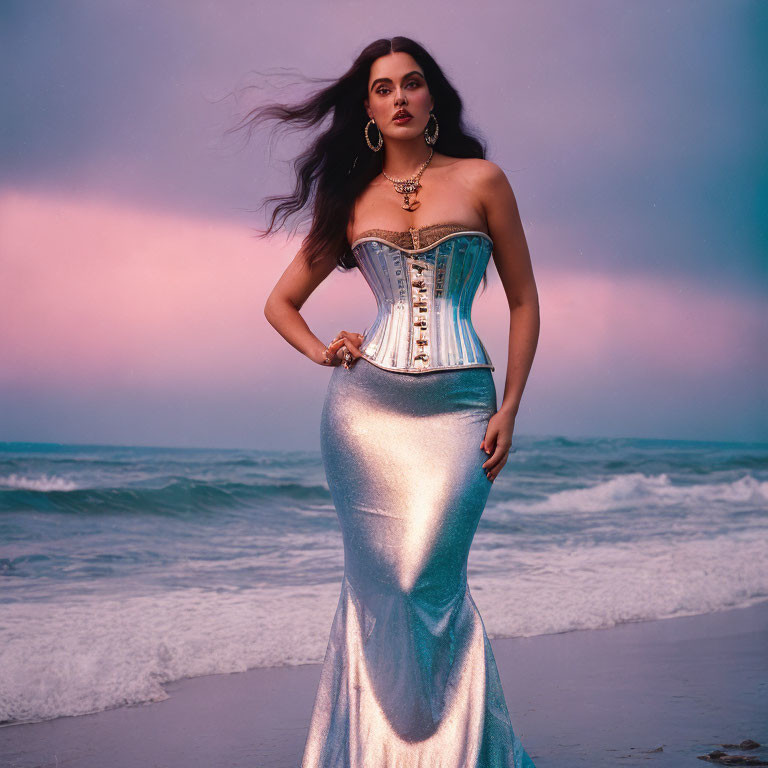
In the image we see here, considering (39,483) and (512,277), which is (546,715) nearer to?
(512,277)

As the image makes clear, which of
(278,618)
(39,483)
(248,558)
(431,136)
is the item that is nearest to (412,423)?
(431,136)

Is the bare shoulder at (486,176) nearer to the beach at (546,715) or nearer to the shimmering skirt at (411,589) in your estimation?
the shimmering skirt at (411,589)

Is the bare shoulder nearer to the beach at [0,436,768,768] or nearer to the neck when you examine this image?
the neck

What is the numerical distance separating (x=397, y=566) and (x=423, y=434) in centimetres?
31

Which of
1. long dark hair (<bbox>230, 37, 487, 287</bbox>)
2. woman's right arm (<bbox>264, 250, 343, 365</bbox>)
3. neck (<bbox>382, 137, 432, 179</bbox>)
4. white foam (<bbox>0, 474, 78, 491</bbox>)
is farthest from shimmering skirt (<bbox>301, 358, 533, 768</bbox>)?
white foam (<bbox>0, 474, 78, 491</bbox>)

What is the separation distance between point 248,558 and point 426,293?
5.89m

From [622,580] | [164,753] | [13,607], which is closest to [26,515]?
[13,607]

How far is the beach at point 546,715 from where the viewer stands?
10.0ft

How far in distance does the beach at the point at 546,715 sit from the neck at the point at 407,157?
67.6 inches

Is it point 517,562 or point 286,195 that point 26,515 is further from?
point 286,195

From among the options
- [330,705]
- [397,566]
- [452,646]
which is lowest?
[330,705]

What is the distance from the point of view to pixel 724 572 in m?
6.61

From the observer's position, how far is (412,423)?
2365mm

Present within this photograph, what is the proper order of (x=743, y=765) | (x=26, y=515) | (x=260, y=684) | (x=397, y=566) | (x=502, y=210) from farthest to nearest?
(x=26, y=515)
(x=260, y=684)
(x=743, y=765)
(x=502, y=210)
(x=397, y=566)
